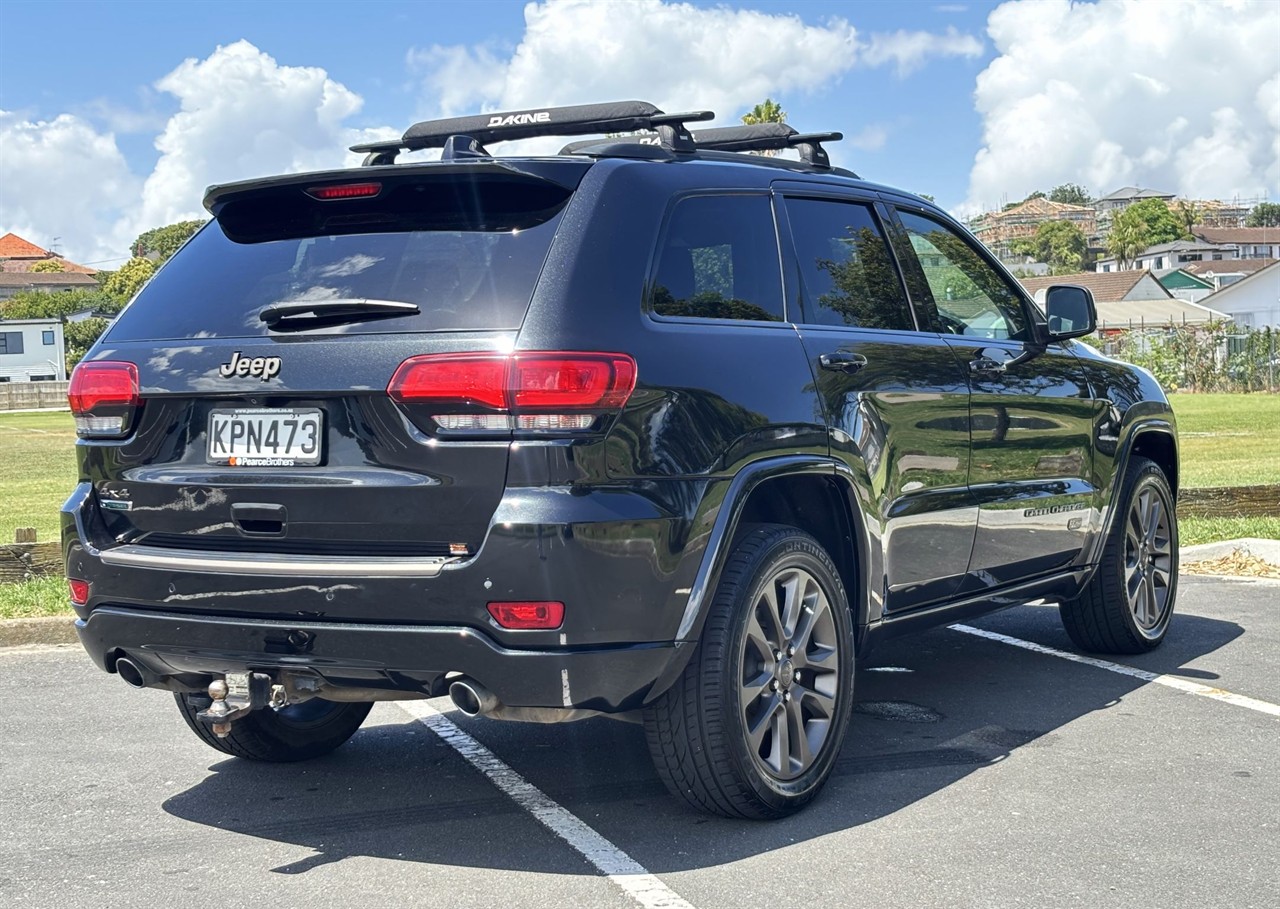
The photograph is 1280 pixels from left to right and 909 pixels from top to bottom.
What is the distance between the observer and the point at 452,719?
19.7 feet

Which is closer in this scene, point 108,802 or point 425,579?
point 425,579

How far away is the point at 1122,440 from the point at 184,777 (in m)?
4.04

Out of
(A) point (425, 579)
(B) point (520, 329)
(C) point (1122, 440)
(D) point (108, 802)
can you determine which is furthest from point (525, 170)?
(C) point (1122, 440)

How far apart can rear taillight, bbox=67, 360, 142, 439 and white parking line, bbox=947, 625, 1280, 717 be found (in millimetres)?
4215

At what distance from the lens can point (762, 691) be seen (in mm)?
4512

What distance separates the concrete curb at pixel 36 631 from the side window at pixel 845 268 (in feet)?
14.2

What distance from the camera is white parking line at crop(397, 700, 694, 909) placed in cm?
396

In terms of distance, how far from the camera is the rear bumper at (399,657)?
12.9ft

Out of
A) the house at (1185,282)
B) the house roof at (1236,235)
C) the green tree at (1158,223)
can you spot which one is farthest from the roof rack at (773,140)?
the green tree at (1158,223)

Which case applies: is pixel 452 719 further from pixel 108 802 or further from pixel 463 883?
pixel 463 883

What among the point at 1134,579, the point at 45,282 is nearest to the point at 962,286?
the point at 1134,579

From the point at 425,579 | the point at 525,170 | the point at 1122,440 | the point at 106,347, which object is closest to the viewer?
the point at 425,579

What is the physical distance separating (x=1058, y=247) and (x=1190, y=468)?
163 meters

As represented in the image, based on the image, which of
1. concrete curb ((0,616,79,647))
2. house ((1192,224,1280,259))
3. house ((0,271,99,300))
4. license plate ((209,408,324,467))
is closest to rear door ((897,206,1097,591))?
license plate ((209,408,324,467))
